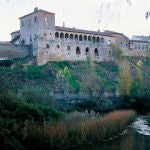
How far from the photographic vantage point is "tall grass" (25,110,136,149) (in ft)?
66.1

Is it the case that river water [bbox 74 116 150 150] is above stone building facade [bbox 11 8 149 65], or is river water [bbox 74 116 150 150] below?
below

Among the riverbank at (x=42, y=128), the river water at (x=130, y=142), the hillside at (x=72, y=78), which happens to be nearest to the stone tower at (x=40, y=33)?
the hillside at (x=72, y=78)

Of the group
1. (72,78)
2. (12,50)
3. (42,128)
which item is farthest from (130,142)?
(12,50)

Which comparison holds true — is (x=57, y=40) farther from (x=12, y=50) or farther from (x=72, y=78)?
(x=12, y=50)

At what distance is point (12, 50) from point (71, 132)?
3193 cm

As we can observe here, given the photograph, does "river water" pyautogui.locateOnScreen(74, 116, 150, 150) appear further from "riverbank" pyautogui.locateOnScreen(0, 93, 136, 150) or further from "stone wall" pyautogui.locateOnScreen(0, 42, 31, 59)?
"stone wall" pyautogui.locateOnScreen(0, 42, 31, 59)

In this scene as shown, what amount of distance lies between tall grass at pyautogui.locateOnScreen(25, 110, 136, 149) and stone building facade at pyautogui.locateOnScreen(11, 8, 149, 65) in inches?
1043

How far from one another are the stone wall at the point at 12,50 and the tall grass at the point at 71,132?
1072 inches

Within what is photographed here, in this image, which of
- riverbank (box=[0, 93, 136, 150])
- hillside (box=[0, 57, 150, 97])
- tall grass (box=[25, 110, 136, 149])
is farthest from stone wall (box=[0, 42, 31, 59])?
riverbank (box=[0, 93, 136, 150])

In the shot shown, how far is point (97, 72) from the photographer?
5672 cm

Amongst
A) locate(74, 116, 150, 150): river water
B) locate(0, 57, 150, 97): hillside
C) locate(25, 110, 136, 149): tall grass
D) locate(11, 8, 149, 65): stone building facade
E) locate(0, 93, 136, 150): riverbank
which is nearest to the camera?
locate(0, 93, 136, 150): riverbank

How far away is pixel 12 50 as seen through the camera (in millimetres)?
51625

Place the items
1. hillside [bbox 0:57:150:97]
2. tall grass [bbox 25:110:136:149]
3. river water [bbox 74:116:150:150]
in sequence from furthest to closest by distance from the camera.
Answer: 1. hillside [bbox 0:57:150:97]
2. river water [bbox 74:116:150:150]
3. tall grass [bbox 25:110:136:149]

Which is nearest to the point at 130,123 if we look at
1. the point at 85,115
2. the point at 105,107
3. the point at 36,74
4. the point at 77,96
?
the point at 85,115
